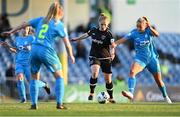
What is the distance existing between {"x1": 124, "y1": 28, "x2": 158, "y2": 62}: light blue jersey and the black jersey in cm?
59

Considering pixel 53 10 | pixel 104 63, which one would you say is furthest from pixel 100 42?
pixel 53 10

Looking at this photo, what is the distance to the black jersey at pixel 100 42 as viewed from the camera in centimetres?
2202

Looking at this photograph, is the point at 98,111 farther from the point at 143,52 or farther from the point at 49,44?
the point at 143,52

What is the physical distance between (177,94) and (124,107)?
11.3m

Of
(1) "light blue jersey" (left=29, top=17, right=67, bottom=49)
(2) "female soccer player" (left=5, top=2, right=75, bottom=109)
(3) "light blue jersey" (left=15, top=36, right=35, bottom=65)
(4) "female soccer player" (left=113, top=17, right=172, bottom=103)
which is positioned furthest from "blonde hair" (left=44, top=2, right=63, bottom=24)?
(3) "light blue jersey" (left=15, top=36, right=35, bottom=65)

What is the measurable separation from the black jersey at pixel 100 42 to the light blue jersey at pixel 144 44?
0.59 metres

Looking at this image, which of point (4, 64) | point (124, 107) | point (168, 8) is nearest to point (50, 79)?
point (4, 64)

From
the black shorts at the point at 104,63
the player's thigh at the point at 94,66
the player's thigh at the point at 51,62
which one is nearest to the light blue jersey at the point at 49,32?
the player's thigh at the point at 51,62

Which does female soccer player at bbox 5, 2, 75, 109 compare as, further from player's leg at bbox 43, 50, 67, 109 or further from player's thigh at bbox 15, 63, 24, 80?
player's thigh at bbox 15, 63, 24, 80

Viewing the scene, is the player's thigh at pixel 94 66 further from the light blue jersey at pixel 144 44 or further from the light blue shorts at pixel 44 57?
the light blue shorts at pixel 44 57

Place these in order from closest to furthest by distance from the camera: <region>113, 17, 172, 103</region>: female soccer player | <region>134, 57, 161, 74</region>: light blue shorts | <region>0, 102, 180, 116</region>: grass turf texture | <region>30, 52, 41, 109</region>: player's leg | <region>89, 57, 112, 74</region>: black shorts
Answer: <region>0, 102, 180, 116</region>: grass turf texture → <region>30, 52, 41, 109</region>: player's leg → <region>113, 17, 172, 103</region>: female soccer player → <region>134, 57, 161, 74</region>: light blue shorts → <region>89, 57, 112, 74</region>: black shorts

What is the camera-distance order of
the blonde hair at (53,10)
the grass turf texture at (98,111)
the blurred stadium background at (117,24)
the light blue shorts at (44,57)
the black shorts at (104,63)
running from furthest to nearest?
the blurred stadium background at (117,24), the black shorts at (104,63), the light blue shorts at (44,57), the blonde hair at (53,10), the grass turf texture at (98,111)

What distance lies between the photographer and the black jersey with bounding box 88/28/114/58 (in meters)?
22.0

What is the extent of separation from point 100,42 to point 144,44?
48.5 inches
